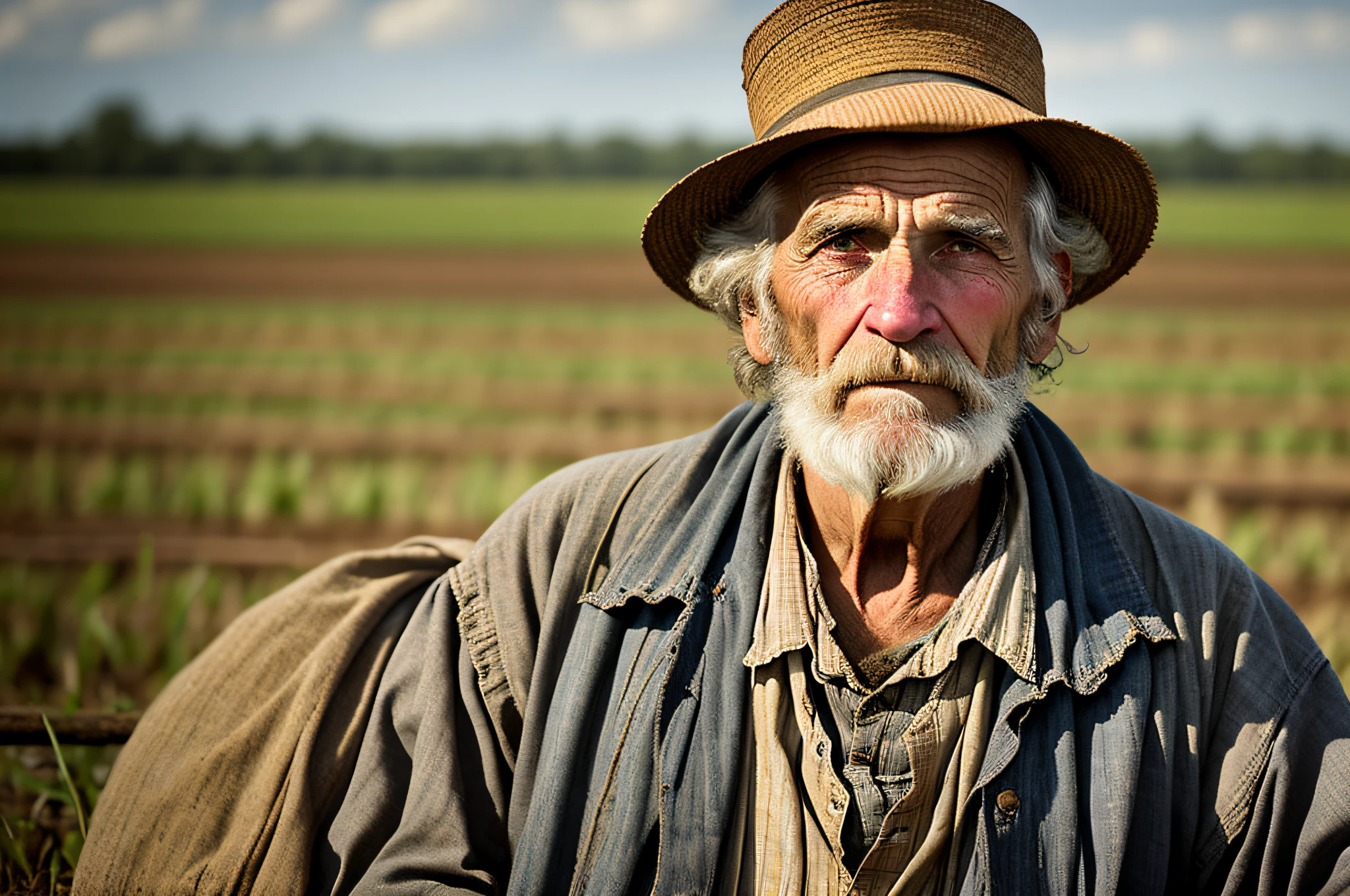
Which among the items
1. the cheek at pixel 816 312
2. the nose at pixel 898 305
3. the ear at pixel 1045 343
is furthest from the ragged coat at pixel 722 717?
the nose at pixel 898 305

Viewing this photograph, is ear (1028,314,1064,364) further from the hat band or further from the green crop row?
the green crop row

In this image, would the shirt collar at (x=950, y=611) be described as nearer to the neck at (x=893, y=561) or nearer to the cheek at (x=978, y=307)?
the neck at (x=893, y=561)

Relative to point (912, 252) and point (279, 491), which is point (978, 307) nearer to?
point (912, 252)

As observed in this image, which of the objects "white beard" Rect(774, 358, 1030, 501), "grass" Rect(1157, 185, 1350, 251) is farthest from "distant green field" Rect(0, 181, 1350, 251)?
"white beard" Rect(774, 358, 1030, 501)

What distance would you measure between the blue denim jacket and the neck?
0.16 meters

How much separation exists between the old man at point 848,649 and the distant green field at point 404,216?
1485 inches

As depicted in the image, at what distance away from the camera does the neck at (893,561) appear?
219 centimetres

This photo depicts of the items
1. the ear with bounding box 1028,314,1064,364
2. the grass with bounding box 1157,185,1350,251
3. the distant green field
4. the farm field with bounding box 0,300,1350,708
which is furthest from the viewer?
the distant green field

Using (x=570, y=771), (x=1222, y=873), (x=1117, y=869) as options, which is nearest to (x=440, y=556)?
(x=570, y=771)

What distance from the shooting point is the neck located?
2186 millimetres

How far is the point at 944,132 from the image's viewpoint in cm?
201

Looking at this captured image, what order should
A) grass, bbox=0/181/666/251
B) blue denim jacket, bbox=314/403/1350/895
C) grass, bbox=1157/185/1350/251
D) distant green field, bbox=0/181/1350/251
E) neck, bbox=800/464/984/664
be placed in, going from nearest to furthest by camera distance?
blue denim jacket, bbox=314/403/1350/895 < neck, bbox=800/464/984/664 < grass, bbox=1157/185/1350/251 < distant green field, bbox=0/181/1350/251 < grass, bbox=0/181/666/251

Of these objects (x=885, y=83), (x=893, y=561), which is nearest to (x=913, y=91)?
(x=885, y=83)

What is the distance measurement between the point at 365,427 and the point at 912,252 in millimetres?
8088
